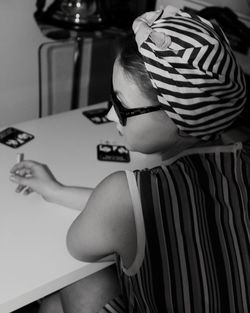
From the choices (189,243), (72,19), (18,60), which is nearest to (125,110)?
(189,243)

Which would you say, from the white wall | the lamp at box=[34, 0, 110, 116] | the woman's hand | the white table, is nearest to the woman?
the white table

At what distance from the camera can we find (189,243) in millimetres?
722

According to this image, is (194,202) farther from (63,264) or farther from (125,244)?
(63,264)

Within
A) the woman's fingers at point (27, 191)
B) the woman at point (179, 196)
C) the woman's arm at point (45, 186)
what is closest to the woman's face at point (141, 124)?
the woman at point (179, 196)

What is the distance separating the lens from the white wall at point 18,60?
1759mm

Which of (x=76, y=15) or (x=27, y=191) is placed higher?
(x=76, y=15)

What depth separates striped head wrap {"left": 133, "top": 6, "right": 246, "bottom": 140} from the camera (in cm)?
72

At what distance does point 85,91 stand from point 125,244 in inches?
66.1

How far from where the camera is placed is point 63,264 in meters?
0.89

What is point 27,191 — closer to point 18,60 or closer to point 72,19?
point 72,19

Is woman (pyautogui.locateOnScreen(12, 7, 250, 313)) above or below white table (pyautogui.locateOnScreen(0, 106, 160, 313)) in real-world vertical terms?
above

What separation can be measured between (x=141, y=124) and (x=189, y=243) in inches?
10.7

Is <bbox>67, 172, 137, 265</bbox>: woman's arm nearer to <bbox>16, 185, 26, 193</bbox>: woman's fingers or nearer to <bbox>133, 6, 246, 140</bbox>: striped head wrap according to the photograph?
<bbox>133, 6, 246, 140</bbox>: striped head wrap

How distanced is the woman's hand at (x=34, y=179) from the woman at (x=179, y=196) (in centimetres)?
26
